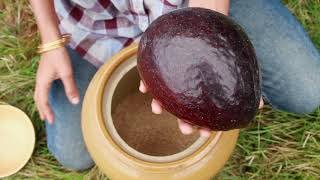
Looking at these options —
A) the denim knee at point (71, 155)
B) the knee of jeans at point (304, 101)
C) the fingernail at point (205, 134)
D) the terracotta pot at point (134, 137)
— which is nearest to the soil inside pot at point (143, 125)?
the terracotta pot at point (134, 137)

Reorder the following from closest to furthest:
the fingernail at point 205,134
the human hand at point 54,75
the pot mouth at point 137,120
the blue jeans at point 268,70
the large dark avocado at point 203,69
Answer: the large dark avocado at point 203,69
the fingernail at point 205,134
the pot mouth at point 137,120
the human hand at point 54,75
the blue jeans at point 268,70

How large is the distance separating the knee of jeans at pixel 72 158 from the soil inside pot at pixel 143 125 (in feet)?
1.21

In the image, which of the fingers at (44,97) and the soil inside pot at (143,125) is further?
the fingers at (44,97)

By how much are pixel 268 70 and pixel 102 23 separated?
513mm

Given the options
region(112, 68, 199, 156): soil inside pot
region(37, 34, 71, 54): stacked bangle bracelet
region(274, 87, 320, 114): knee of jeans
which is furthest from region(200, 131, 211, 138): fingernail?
region(274, 87, 320, 114): knee of jeans

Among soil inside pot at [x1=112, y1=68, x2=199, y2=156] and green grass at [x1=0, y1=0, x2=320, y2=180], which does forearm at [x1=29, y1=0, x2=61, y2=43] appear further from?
green grass at [x1=0, y1=0, x2=320, y2=180]

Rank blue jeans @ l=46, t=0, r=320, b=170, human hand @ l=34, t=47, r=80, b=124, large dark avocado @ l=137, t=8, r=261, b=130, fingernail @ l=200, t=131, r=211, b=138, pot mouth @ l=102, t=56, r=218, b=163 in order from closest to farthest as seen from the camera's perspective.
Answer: large dark avocado @ l=137, t=8, r=261, b=130, fingernail @ l=200, t=131, r=211, b=138, pot mouth @ l=102, t=56, r=218, b=163, human hand @ l=34, t=47, r=80, b=124, blue jeans @ l=46, t=0, r=320, b=170

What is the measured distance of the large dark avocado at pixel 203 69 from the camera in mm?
839

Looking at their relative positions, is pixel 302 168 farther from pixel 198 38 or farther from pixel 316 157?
pixel 198 38

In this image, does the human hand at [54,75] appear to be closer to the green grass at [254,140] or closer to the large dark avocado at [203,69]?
the green grass at [254,140]

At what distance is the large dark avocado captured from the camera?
839 millimetres

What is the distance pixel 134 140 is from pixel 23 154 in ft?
1.83

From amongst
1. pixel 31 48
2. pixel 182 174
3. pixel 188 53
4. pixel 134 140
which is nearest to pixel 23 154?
pixel 31 48

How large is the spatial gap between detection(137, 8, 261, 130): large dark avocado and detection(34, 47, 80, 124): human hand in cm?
46
